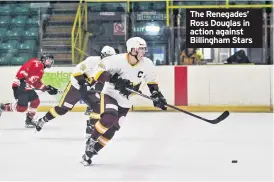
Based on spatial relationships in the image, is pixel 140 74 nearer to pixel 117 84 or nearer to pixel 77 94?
pixel 117 84

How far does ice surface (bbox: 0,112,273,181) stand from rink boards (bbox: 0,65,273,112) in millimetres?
1565

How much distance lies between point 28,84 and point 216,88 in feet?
12.2

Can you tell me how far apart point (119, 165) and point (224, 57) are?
6.35 meters

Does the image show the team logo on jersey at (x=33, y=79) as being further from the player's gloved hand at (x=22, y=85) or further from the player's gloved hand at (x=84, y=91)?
the player's gloved hand at (x=84, y=91)

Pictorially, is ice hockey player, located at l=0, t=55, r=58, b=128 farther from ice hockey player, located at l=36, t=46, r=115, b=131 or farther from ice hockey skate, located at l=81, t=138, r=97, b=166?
ice hockey skate, located at l=81, t=138, r=97, b=166

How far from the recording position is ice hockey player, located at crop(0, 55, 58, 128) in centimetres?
752

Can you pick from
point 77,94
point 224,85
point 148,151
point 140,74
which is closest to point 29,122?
point 77,94

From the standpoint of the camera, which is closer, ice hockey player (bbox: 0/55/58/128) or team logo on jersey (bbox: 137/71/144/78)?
team logo on jersey (bbox: 137/71/144/78)

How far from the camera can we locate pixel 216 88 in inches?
400

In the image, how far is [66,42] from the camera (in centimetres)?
1123

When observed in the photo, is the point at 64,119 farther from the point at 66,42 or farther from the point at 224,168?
the point at 224,168

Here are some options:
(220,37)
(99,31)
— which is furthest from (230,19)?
(99,31)

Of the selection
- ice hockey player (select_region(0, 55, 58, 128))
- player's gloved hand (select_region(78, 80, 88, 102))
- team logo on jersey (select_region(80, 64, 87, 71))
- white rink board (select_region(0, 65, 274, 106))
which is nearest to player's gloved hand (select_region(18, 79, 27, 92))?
ice hockey player (select_region(0, 55, 58, 128))

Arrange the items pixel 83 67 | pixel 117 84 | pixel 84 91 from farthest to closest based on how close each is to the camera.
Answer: pixel 84 91, pixel 83 67, pixel 117 84
